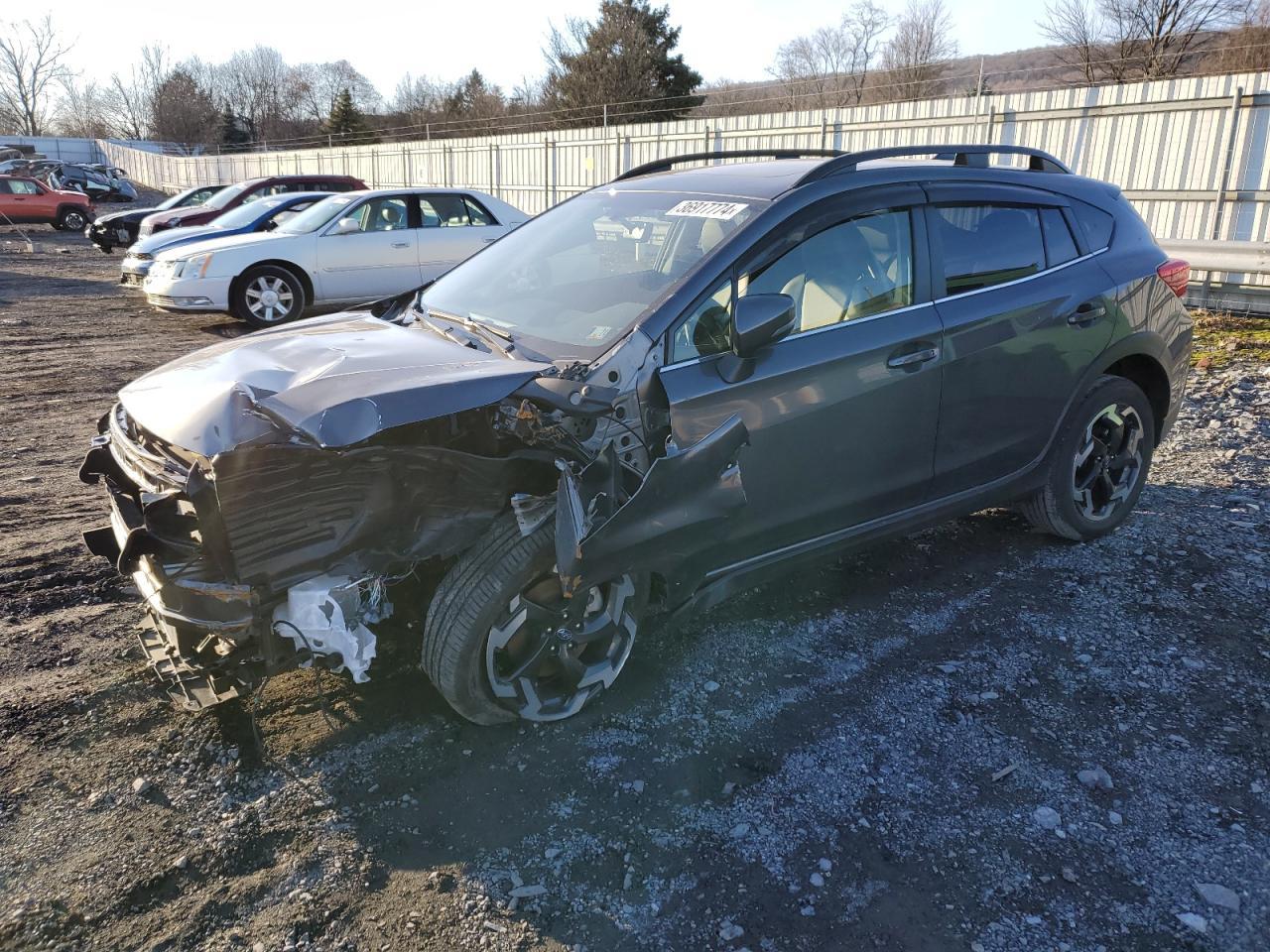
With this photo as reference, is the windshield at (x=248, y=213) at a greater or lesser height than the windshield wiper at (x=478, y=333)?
greater

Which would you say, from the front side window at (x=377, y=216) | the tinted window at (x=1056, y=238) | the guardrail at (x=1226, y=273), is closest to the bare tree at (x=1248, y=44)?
the guardrail at (x=1226, y=273)

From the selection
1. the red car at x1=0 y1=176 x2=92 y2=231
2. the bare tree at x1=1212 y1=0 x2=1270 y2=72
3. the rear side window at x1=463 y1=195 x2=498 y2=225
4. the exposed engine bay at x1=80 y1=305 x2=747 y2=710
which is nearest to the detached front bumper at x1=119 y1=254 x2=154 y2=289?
the rear side window at x1=463 y1=195 x2=498 y2=225

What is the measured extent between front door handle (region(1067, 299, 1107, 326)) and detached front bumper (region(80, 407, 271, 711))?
12.0 feet

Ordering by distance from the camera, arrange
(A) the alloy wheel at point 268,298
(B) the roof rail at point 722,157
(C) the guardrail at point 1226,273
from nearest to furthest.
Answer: (B) the roof rail at point 722,157
(C) the guardrail at point 1226,273
(A) the alloy wheel at point 268,298

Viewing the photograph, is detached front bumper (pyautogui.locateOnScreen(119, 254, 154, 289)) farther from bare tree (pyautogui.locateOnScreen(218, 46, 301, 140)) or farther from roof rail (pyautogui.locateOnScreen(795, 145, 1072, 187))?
bare tree (pyautogui.locateOnScreen(218, 46, 301, 140))

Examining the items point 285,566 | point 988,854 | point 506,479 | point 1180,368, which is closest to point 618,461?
point 506,479

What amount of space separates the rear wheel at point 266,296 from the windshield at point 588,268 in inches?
293

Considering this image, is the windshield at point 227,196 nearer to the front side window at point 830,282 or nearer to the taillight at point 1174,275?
the front side window at point 830,282

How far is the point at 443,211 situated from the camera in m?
11.6

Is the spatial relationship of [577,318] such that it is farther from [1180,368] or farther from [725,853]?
[1180,368]

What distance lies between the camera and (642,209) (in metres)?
3.81

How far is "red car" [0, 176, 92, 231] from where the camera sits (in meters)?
27.2

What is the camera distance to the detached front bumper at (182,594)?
8.48 ft

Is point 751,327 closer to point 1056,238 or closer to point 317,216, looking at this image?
point 1056,238
